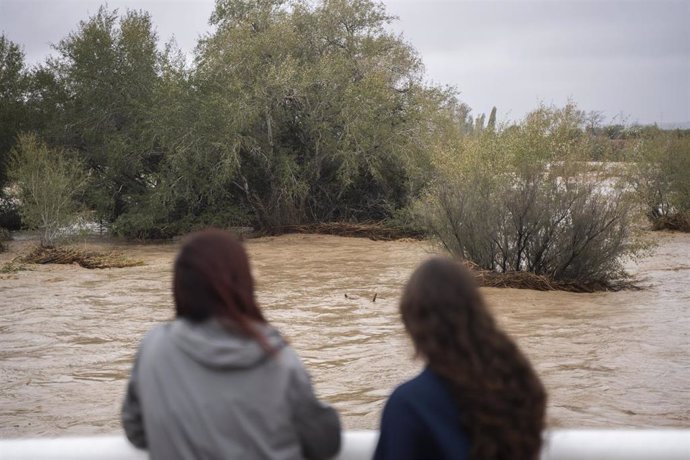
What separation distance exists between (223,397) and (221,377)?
5 cm

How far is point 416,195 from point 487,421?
79.4 ft

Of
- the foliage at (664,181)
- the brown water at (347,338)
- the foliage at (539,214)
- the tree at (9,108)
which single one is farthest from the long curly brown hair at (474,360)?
the tree at (9,108)

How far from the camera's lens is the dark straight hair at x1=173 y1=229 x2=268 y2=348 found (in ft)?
7.06

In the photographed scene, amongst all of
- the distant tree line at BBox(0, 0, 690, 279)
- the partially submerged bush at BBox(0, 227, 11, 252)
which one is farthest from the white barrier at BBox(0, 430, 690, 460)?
the partially submerged bush at BBox(0, 227, 11, 252)

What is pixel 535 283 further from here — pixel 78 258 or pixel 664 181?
pixel 664 181

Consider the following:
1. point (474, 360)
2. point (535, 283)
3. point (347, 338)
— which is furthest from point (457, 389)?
point (535, 283)

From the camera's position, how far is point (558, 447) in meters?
2.38

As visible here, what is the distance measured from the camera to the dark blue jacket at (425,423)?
2.03 meters

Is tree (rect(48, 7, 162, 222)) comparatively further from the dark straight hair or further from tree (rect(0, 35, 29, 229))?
the dark straight hair

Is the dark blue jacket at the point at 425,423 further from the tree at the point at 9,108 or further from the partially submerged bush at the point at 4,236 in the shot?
the tree at the point at 9,108

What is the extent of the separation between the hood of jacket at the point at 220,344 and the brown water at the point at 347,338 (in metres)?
5.30

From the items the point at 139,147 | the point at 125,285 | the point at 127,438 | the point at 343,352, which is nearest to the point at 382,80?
the point at 139,147

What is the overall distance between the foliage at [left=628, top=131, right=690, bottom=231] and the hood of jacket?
83.7 feet

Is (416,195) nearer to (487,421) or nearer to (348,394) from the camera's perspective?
(348,394)
